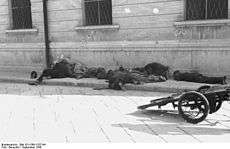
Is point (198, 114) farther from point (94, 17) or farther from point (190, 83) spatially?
point (94, 17)

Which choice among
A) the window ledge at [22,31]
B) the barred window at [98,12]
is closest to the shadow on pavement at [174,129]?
the barred window at [98,12]

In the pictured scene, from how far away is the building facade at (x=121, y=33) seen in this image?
10375mm

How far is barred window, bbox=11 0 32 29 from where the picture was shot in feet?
45.6

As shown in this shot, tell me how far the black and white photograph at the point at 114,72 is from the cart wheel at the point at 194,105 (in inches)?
0.6

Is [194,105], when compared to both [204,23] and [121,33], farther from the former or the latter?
[121,33]

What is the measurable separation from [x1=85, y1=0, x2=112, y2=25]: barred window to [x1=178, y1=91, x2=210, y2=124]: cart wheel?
21.8ft

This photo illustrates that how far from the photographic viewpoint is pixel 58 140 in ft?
17.4

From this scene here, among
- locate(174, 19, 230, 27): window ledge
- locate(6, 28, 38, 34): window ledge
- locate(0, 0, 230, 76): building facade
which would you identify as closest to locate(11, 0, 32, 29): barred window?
locate(0, 0, 230, 76): building facade

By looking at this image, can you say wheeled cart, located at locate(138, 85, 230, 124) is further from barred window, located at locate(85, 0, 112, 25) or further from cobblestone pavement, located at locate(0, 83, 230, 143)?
barred window, located at locate(85, 0, 112, 25)

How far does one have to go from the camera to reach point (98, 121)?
247 inches

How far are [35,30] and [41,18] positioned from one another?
511mm

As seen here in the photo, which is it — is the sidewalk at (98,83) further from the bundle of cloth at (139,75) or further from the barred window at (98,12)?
the barred window at (98,12)

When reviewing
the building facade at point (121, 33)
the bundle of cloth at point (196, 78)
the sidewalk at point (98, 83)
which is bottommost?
the sidewalk at point (98, 83)

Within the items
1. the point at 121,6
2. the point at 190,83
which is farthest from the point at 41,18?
the point at 190,83
